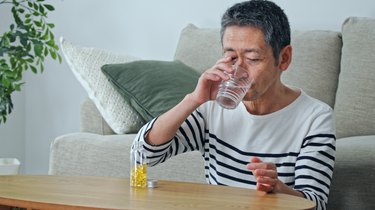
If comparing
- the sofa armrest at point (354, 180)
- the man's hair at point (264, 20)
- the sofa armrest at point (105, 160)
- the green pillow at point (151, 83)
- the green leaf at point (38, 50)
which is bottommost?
the sofa armrest at point (105, 160)

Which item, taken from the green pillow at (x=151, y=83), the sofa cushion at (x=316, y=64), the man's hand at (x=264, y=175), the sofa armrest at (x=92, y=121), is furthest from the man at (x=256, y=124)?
the sofa armrest at (x=92, y=121)

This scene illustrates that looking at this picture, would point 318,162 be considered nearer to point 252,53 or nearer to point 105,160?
point 252,53

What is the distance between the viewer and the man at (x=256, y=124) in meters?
1.71

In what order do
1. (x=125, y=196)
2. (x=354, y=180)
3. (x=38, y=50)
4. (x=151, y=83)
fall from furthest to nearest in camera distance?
(x=38, y=50)
(x=151, y=83)
(x=354, y=180)
(x=125, y=196)

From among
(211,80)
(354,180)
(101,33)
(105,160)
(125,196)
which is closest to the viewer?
(125,196)

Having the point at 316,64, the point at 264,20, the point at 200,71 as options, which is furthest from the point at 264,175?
the point at 200,71

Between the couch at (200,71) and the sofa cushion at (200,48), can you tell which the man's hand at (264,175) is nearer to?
the couch at (200,71)

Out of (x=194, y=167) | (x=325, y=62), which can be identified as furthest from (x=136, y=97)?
(x=325, y=62)

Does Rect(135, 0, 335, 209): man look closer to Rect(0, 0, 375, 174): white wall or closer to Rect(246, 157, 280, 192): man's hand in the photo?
Rect(246, 157, 280, 192): man's hand

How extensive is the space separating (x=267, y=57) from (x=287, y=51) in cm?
9

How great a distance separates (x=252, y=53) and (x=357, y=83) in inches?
44.2

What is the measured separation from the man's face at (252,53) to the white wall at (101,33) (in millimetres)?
1444

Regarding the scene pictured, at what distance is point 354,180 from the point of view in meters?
2.13

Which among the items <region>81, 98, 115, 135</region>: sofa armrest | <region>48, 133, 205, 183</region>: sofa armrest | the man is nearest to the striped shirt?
the man
